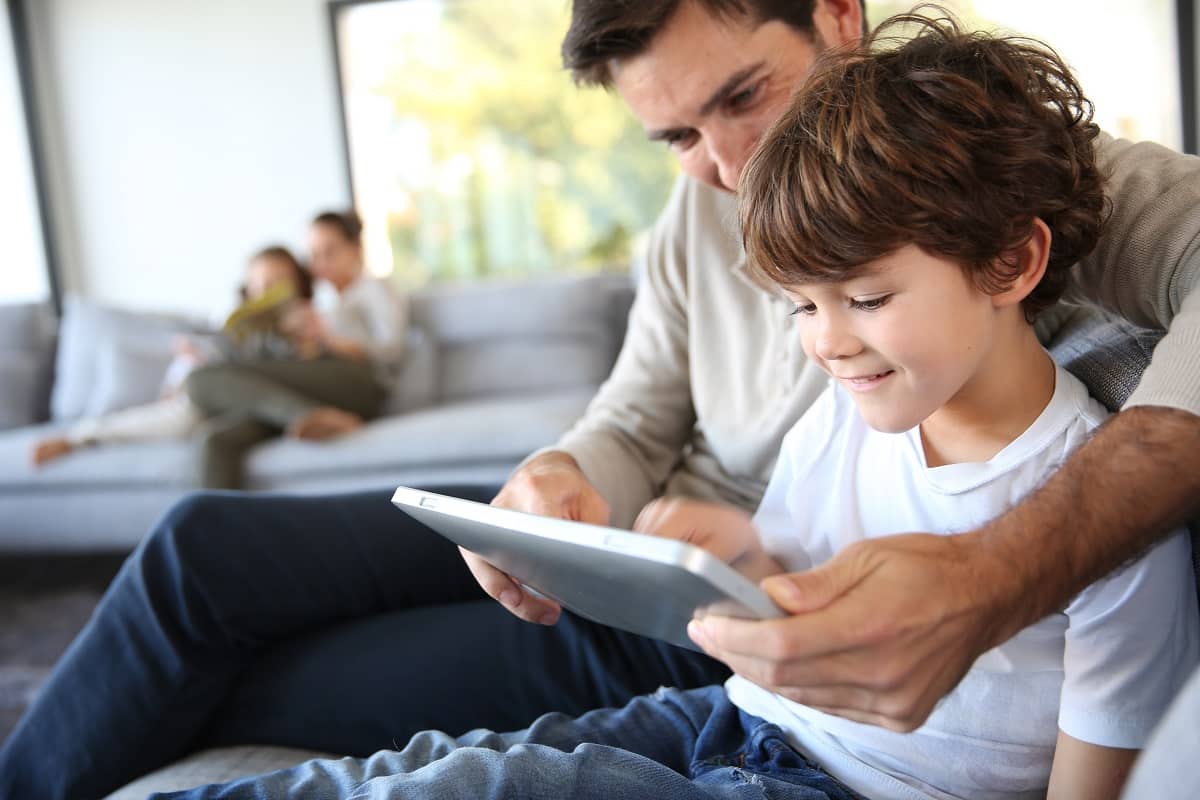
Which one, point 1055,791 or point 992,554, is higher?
point 992,554

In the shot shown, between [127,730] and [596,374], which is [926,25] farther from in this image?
[596,374]

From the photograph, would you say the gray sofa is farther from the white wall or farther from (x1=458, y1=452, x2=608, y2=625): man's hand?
(x1=458, y1=452, x2=608, y2=625): man's hand

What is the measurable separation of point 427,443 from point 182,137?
3.26 meters

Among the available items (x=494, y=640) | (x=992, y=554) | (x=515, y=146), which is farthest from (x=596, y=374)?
(x=992, y=554)

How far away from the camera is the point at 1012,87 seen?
30.2 inches

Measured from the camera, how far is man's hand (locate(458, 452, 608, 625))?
0.95m

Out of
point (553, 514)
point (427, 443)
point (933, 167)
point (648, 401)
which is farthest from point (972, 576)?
point (427, 443)

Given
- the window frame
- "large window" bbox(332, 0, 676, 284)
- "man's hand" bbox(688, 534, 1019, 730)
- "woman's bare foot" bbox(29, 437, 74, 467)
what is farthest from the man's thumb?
the window frame

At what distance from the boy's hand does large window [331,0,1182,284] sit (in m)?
4.01

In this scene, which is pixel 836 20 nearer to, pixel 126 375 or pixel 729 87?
pixel 729 87

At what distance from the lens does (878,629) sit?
0.56 meters

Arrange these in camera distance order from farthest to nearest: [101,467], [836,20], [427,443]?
[101,467], [427,443], [836,20]

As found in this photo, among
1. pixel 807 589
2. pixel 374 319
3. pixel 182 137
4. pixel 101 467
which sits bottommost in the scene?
pixel 101 467

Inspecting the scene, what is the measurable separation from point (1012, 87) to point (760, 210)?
21 centimetres
